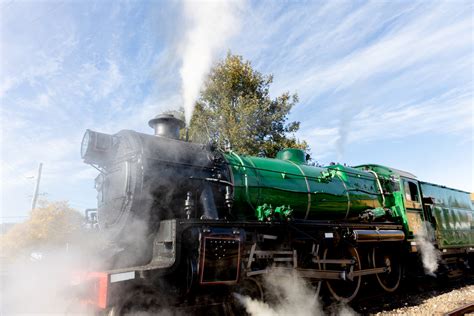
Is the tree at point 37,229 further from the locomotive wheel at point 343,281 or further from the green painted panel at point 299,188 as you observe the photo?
the locomotive wheel at point 343,281

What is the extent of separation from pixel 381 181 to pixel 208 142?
18.9 feet

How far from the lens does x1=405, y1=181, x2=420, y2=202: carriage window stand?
9.00m

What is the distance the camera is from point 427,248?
9039mm

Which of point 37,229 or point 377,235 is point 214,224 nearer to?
point 377,235

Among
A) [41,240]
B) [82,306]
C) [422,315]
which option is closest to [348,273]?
[422,315]

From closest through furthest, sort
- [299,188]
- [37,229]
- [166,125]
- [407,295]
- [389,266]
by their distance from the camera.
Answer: [166,125] < [299,188] < [389,266] < [407,295] < [37,229]

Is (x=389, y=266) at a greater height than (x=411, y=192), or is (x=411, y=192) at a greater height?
(x=411, y=192)

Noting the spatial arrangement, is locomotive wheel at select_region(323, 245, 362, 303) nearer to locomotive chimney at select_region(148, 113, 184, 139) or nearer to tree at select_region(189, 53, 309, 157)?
locomotive chimney at select_region(148, 113, 184, 139)

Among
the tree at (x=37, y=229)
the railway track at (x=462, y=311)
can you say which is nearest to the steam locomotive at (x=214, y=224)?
the railway track at (x=462, y=311)

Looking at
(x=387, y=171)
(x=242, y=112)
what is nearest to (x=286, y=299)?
(x=387, y=171)

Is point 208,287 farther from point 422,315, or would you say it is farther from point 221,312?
point 422,315

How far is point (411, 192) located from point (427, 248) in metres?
1.48

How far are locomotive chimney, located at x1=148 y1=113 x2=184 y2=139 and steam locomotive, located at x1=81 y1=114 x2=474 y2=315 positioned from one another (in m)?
0.02

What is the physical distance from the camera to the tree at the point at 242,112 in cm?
1702
